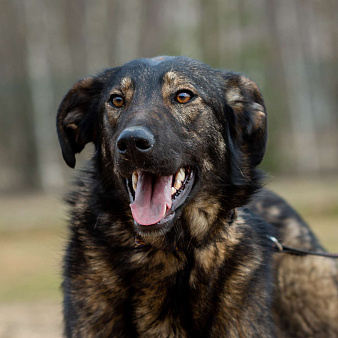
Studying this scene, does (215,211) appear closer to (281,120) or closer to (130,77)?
(130,77)

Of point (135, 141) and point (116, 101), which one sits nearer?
point (135, 141)

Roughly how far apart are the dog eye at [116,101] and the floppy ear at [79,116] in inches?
12.7

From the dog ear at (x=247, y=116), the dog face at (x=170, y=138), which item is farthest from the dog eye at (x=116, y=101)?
the dog ear at (x=247, y=116)

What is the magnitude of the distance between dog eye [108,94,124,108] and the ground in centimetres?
86

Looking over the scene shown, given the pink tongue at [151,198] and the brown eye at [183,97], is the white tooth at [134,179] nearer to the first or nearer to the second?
the pink tongue at [151,198]

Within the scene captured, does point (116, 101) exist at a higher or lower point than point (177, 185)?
higher

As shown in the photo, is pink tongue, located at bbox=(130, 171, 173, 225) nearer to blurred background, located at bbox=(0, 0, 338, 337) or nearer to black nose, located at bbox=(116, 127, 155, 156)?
black nose, located at bbox=(116, 127, 155, 156)

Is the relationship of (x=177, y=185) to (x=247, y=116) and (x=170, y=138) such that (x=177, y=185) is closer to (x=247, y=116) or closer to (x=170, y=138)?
(x=170, y=138)

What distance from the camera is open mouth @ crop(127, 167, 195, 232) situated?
10.9ft

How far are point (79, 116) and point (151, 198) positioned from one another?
1.11 m

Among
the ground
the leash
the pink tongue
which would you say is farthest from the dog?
the ground

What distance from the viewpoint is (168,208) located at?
11.1 feet

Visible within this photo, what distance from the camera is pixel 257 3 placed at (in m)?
26.1

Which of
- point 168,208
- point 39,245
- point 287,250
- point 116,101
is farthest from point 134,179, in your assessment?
point 39,245
